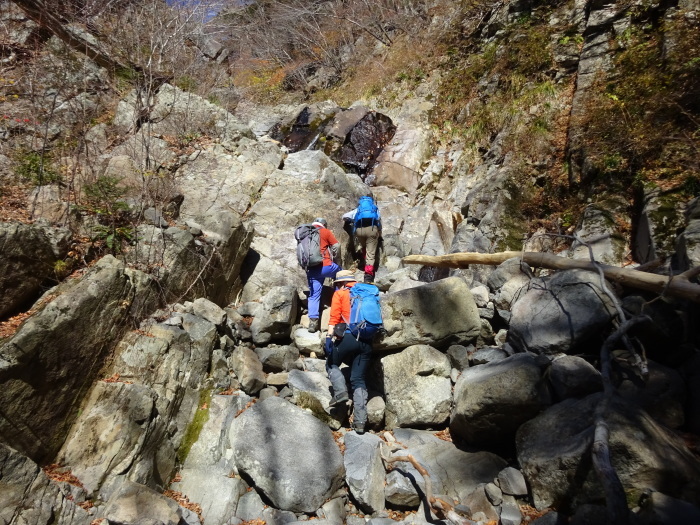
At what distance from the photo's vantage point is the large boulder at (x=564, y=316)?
4.97 meters

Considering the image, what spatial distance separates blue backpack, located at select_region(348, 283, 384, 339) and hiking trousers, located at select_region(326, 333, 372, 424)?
138mm

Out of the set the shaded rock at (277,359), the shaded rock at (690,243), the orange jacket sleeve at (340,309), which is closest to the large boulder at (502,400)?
the orange jacket sleeve at (340,309)

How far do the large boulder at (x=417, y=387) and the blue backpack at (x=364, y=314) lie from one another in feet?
2.31

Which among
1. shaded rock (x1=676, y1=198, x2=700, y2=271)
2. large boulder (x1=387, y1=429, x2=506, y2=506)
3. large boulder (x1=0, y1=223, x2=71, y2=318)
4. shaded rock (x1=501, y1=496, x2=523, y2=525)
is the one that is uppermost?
large boulder (x1=0, y1=223, x2=71, y2=318)

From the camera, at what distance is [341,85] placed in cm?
1941

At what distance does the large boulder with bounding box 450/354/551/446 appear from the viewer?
441cm

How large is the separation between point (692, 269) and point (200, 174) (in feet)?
32.2

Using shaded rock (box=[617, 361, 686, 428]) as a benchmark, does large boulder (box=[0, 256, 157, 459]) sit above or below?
above

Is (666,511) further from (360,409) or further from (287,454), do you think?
(287,454)

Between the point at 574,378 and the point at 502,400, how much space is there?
843 mm

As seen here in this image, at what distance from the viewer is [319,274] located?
778cm

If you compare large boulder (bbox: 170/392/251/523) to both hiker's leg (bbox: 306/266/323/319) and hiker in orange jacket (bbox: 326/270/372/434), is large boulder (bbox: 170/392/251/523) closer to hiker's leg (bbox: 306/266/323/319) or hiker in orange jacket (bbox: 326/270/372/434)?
hiker in orange jacket (bbox: 326/270/372/434)

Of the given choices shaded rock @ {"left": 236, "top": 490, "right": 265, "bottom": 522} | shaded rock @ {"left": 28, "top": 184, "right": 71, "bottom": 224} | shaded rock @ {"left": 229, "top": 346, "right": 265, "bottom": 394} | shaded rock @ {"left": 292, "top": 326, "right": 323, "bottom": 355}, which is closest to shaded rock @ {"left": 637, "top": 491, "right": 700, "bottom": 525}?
shaded rock @ {"left": 236, "top": 490, "right": 265, "bottom": 522}

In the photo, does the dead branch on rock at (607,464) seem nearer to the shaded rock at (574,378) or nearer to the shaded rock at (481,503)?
the shaded rock at (574,378)
